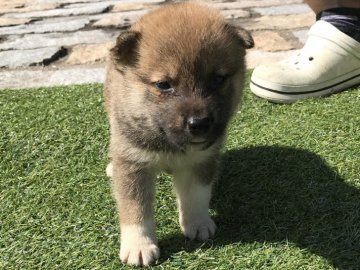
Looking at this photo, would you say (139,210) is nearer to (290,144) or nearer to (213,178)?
(213,178)

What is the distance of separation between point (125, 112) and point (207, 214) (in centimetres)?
59

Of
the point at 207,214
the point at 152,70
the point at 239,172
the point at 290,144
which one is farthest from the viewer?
the point at 290,144

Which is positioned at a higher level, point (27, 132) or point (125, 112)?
point (125, 112)

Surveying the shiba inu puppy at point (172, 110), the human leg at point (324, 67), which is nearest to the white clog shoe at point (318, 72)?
the human leg at point (324, 67)

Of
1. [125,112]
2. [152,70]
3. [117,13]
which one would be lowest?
[117,13]

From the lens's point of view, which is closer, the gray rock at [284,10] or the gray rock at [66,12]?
the gray rock at [284,10]

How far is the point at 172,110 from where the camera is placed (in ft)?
6.19

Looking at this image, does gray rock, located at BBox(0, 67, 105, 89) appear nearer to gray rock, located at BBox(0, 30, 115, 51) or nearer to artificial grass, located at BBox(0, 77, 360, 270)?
artificial grass, located at BBox(0, 77, 360, 270)

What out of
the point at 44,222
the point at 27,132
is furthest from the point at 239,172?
the point at 27,132

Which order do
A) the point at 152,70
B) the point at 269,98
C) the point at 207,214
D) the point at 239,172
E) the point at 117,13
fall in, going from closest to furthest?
1. the point at 152,70
2. the point at 207,214
3. the point at 239,172
4. the point at 269,98
5. the point at 117,13

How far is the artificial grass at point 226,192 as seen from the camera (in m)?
1.99

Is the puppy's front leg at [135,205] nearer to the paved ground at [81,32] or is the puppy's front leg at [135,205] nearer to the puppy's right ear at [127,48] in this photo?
the puppy's right ear at [127,48]

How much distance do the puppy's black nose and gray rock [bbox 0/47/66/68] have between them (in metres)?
2.80

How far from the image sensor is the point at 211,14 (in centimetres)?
216
